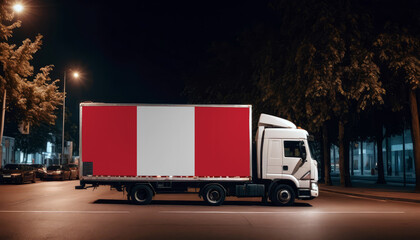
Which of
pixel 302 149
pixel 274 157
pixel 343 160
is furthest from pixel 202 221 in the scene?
pixel 343 160

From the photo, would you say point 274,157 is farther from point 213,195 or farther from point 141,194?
point 141,194

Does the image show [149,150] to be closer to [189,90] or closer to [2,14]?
[2,14]

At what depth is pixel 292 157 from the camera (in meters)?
18.1

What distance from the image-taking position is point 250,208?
17500mm

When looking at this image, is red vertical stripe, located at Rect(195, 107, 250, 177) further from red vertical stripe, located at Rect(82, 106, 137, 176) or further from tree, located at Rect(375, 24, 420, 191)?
tree, located at Rect(375, 24, 420, 191)

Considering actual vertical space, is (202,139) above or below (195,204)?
above

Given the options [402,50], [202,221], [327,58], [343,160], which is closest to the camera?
[202,221]

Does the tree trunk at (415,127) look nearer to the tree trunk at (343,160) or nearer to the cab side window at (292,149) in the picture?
the tree trunk at (343,160)

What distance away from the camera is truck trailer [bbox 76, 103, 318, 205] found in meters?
17.8

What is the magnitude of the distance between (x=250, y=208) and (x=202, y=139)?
292 centimetres

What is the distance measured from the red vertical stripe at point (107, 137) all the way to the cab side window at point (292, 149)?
5.42 metres

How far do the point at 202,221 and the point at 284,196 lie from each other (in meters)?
5.52

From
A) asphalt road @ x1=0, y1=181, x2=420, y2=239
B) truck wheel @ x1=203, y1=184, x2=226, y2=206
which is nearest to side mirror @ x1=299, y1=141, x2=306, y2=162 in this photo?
asphalt road @ x1=0, y1=181, x2=420, y2=239

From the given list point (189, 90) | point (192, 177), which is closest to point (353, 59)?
point (192, 177)
